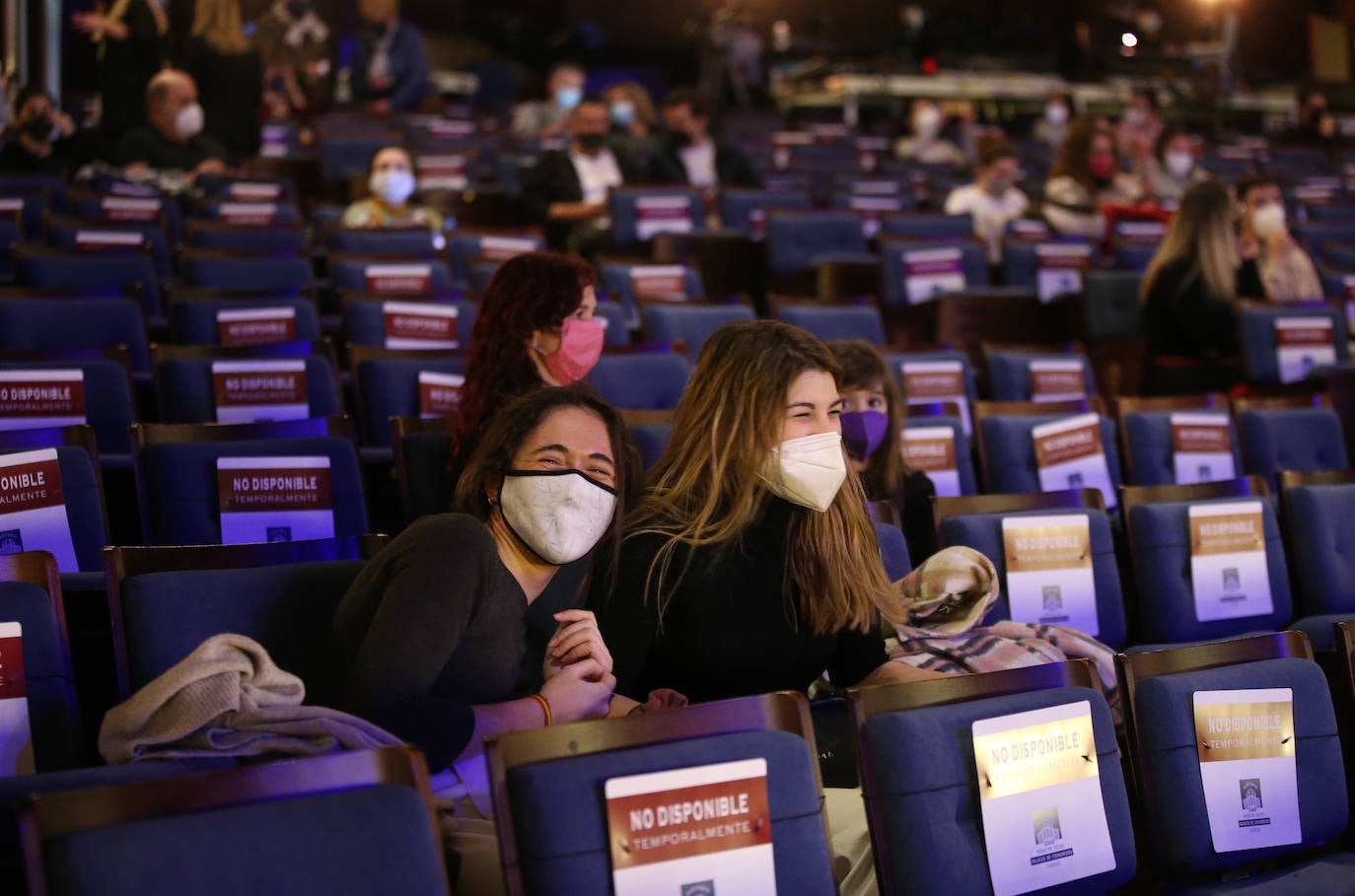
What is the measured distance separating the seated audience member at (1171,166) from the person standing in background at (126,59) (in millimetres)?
6113

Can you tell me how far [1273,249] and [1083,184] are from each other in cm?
166

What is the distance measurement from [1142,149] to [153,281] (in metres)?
6.58

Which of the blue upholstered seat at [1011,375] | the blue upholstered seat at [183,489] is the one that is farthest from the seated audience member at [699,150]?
the blue upholstered seat at [183,489]

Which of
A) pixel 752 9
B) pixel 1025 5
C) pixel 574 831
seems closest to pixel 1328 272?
pixel 574 831

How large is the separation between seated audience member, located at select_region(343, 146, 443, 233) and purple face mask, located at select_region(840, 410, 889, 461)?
131 inches

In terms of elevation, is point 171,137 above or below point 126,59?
below

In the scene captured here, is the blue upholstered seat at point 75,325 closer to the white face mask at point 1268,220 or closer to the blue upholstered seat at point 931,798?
the blue upholstered seat at point 931,798

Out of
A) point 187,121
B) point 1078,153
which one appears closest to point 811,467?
point 187,121

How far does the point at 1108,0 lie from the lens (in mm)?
17891

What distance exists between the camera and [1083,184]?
25.6 ft

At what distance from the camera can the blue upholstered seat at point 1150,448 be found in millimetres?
4086

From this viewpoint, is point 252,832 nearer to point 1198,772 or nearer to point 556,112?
point 1198,772

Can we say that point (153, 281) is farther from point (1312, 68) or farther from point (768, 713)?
point (1312, 68)

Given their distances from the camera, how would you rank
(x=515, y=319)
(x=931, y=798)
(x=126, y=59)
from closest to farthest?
(x=931, y=798), (x=515, y=319), (x=126, y=59)
